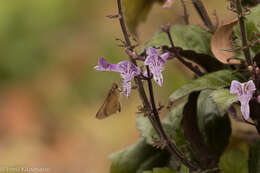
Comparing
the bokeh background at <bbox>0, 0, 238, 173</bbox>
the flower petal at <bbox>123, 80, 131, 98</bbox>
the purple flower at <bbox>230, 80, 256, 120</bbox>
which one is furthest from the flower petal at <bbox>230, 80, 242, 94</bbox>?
the bokeh background at <bbox>0, 0, 238, 173</bbox>

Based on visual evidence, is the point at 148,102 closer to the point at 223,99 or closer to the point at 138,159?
the point at 223,99

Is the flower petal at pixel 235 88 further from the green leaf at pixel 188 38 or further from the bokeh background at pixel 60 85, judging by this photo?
the bokeh background at pixel 60 85

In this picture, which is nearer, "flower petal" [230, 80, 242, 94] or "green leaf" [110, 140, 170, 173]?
"flower petal" [230, 80, 242, 94]

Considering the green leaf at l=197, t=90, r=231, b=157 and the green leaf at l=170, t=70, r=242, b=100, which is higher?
the green leaf at l=170, t=70, r=242, b=100

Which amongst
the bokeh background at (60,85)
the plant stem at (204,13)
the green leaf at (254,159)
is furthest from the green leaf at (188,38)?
the bokeh background at (60,85)

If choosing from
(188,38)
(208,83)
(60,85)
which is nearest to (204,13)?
(188,38)

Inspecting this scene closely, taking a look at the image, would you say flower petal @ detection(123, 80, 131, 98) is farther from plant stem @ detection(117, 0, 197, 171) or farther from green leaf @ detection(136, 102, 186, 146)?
green leaf @ detection(136, 102, 186, 146)
